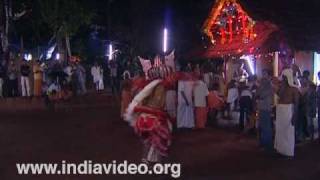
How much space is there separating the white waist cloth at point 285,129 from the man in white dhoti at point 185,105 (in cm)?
535

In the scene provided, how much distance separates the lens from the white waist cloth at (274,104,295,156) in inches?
512

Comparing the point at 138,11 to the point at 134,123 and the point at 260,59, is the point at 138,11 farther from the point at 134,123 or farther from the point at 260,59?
the point at 134,123

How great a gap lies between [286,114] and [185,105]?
578 centimetres

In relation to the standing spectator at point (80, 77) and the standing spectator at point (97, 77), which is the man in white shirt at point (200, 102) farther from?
the standing spectator at point (97, 77)

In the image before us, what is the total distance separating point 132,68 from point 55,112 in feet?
24.1

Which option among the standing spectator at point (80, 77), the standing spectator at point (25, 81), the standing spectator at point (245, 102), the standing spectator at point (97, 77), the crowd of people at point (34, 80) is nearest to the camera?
the standing spectator at point (245, 102)

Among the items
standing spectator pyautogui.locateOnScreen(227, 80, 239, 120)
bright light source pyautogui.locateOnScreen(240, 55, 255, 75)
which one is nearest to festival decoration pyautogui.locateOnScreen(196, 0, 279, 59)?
bright light source pyautogui.locateOnScreen(240, 55, 255, 75)

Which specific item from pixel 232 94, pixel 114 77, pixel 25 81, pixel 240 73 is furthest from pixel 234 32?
pixel 114 77

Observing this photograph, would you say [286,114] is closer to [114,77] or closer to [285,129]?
[285,129]

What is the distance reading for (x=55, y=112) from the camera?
24.1m

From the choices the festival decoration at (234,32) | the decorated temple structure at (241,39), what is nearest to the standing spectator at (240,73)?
the decorated temple structure at (241,39)

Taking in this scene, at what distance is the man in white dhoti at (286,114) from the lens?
1293 cm

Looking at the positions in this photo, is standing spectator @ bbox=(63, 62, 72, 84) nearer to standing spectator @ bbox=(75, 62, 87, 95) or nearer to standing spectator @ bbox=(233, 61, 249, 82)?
standing spectator @ bbox=(75, 62, 87, 95)

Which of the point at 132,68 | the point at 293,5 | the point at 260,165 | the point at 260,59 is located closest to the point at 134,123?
the point at 260,165
